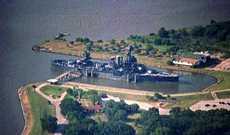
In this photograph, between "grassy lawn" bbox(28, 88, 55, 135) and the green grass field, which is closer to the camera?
"grassy lawn" bbox(28, 88, 55, 135)

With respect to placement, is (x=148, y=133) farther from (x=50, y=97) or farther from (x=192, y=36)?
(x=192, y=36)

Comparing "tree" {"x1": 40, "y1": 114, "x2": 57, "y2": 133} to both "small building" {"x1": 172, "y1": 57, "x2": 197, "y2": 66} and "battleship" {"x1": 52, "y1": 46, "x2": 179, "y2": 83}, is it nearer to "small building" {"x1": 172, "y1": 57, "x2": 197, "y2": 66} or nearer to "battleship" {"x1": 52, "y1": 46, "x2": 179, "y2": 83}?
"battleship" {"x1": 52, "y1": 46, "x2": 179, "y2": 83}

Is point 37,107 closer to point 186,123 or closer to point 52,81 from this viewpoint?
point 52,81

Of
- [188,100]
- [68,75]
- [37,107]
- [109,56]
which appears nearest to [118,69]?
[109,56]

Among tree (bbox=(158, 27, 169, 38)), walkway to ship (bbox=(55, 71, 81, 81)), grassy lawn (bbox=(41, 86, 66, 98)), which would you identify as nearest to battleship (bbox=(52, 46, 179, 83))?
walkway to ship (bbox=(55, 71, 81, 81))

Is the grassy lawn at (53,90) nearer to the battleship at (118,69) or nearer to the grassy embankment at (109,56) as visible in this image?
the battleship at (118,69)

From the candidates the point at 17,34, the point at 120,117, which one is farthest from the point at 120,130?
the point at 17,34
